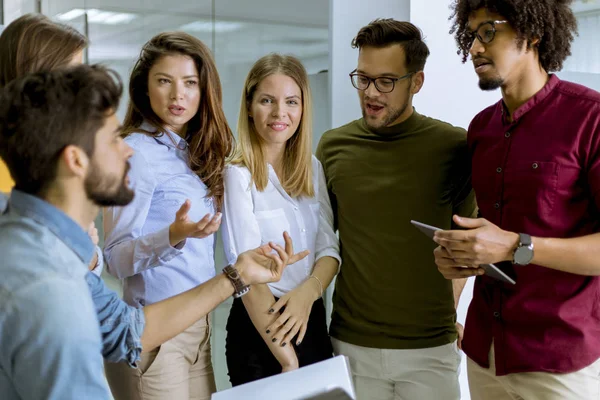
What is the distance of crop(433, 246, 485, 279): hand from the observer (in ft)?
7.09

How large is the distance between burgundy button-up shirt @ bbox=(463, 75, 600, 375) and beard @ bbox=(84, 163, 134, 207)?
1200 mm

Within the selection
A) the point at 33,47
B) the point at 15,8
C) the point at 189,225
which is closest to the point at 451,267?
the point at 189,225

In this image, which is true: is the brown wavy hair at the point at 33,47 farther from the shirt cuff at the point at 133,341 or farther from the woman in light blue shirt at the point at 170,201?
Result: the shirt cuff at the point at 133,341

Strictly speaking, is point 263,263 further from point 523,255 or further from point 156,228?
point 523,255

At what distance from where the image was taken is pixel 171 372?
2332mm

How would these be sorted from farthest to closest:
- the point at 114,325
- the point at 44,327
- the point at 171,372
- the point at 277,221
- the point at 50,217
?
the point at 277,221 → the point at 171,372 → the point at 114,325 → the point at 50,217 → the point at 44,327

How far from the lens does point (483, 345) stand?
2283mm

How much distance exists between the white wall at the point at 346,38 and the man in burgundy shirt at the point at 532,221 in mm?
953

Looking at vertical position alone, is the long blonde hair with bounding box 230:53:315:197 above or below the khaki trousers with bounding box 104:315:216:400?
above

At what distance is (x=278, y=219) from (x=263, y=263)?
0.40 m

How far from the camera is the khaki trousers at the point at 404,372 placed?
2529 mm

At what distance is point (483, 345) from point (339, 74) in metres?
1.46

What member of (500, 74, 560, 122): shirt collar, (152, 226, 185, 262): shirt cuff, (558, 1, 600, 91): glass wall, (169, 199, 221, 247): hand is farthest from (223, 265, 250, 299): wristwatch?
(558, 1, 600, 91): glass wall

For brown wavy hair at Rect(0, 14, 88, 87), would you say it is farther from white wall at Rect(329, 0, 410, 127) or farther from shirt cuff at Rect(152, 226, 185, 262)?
white wall at Rect(329, 0, 410, 127)
